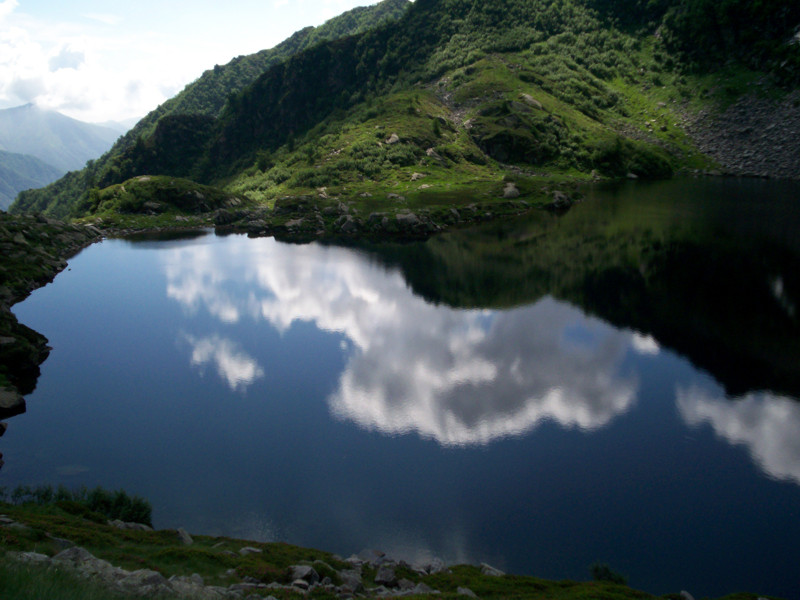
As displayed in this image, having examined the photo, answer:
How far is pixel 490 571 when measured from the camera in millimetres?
18781

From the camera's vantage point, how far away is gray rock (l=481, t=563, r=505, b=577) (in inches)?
728

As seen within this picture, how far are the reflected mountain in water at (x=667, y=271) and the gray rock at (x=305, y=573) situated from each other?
1148 inches

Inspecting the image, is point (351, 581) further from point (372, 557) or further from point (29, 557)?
point (29, 557)

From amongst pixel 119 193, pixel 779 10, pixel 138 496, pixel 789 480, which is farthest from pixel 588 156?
pixel 138 496

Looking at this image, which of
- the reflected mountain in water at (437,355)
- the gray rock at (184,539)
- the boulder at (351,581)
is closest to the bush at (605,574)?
the boulder at (351,581)

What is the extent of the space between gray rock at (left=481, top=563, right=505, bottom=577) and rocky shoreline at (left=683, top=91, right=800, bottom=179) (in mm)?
135803

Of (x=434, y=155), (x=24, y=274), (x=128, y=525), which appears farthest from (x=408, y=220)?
(x=128, y=525)

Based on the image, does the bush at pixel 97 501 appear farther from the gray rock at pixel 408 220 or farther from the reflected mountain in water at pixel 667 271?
the gray rock at pixel 408 220

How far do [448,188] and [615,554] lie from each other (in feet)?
330

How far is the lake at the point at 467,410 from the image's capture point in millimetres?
21891

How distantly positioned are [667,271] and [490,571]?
45972mm

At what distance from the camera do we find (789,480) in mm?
24484

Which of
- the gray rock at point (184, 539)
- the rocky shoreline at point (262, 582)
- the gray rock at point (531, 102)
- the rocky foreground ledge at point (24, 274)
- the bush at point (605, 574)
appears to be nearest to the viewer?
the rocky shoreline at point (262, 582)

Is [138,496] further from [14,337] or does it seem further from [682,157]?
[682,157]
